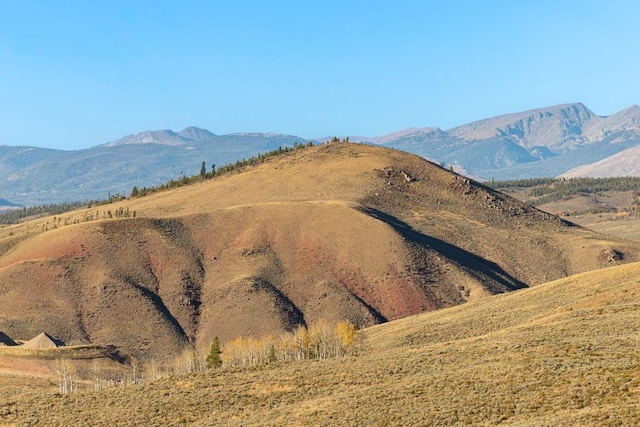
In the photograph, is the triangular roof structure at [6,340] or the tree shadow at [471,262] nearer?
the triangular roof structure at [6,340]

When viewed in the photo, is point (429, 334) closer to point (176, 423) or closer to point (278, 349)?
point (278, 349)

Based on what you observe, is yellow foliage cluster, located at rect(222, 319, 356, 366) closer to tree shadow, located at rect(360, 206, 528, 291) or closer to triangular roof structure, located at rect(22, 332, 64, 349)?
triangular roof structure, located at rect(22, 332, 64, 349)

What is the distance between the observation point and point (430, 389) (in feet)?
190

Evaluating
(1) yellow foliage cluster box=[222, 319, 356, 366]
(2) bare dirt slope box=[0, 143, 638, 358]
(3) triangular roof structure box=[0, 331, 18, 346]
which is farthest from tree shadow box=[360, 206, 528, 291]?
(3) triangular roof structure box=[0, 331, 18, 346]

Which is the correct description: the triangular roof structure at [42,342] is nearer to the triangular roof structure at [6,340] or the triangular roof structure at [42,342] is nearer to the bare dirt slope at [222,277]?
the triangular roof structure at [6,340]

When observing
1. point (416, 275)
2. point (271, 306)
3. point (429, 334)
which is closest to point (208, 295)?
point (271, 306)

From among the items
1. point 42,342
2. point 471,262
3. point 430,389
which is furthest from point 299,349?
point 471,262

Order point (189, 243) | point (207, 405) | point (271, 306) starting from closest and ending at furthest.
Result: point (207, 405), point (271, 306), point (189, 243)

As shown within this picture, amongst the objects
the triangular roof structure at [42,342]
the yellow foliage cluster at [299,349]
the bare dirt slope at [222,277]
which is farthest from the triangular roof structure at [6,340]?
the yellow foliage cluster at [299,349]

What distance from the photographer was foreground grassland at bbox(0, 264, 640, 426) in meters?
50.3

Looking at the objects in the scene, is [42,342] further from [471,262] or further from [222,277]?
[471,262]

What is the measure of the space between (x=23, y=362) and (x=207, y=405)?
7247 cm

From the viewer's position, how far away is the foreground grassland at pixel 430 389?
5028cm

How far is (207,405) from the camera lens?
65875mm
